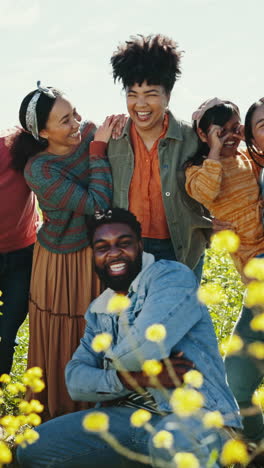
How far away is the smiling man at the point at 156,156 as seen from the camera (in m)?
3.89

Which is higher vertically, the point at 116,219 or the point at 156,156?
the point at 156,156

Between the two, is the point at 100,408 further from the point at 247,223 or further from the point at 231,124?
the point at 231,124

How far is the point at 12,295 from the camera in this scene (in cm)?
440

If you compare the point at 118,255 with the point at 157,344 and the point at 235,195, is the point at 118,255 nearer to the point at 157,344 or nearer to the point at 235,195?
the point at 157,344

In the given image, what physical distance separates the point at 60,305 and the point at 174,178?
3.34 feet

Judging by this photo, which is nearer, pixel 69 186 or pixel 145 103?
pixel 145 103

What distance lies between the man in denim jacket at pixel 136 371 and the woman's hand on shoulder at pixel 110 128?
874 mm

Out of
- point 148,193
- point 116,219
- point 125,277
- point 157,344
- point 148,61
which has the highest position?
point 148,61

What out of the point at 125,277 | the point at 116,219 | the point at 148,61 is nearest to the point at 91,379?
the point at 125,277

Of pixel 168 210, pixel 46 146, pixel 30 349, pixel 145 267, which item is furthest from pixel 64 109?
pixel 30 349

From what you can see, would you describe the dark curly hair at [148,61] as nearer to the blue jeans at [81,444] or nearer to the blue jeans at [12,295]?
the blue jeans at [12,295]

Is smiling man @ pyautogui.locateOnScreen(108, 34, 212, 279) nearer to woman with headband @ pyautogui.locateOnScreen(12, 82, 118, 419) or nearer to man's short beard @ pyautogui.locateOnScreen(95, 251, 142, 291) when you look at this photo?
woman with headband @ pyautogui.locateOnScreen(12, 82, 118, 419)

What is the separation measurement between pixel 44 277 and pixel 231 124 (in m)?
1.40

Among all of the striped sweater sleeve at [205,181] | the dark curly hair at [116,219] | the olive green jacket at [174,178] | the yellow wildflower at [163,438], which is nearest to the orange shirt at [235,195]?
the striped sweater sleeve at [205,181]
